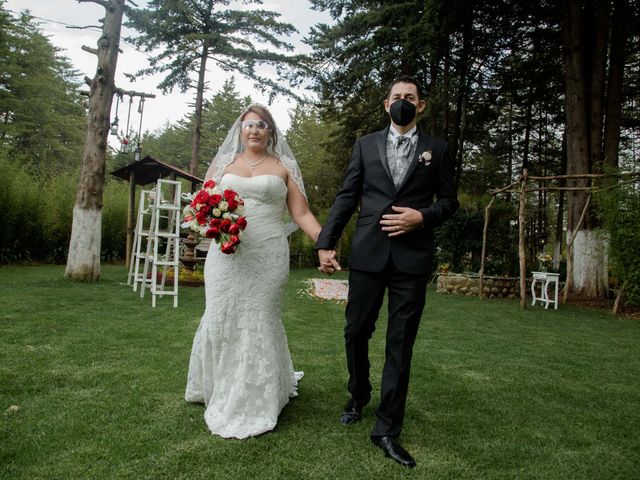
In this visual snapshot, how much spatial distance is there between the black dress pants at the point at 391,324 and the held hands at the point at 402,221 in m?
0.20

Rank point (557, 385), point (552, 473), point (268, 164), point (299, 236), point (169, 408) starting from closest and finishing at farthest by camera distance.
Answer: point (552, 473)
point (169, 408)
point (268, 164)
point (557, 385)
point (299, 236)

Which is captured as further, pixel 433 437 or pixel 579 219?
pixel 579 219

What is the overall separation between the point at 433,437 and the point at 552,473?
662 mm

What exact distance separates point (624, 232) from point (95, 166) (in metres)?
10.6

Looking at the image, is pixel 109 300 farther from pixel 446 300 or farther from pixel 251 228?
pixel 446 300

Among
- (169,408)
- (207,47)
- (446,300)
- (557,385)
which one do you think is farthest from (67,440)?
(207,47)

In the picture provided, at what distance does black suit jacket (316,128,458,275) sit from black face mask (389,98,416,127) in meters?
0.13

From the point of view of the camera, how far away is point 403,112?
9.25ft

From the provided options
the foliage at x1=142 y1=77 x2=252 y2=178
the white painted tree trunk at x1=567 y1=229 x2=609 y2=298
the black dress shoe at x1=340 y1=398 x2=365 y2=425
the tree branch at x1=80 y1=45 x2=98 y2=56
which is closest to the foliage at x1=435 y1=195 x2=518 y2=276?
the white painted tree trunk at x1=567 y1=229 x2=609 y2=298

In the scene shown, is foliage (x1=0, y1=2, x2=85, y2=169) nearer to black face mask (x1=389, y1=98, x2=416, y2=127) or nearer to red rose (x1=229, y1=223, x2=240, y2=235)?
red rose (x1=229, y1=223, x2=240, y2=235)

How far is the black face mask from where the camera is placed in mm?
2812

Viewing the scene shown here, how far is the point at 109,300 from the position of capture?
766cm

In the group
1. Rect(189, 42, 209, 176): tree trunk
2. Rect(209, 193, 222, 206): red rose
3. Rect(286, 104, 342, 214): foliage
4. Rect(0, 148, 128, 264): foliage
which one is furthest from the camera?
Rect(286, 104, 342, 214): foliage

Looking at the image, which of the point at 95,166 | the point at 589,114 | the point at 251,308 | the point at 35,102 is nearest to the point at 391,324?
the point at 251,308
